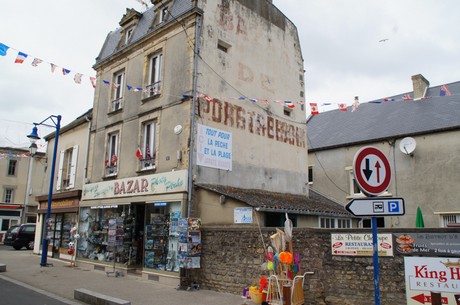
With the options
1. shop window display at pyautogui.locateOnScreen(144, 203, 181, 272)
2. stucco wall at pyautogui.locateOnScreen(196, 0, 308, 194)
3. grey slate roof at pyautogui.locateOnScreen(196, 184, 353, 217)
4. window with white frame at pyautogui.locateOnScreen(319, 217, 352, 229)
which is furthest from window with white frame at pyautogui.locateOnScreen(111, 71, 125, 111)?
window with white frame at pyautogui.locateOnScreen(319, 217, 352, 229)

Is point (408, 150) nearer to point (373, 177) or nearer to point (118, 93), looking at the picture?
point (118, 93)

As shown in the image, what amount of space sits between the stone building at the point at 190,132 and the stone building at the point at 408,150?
5114mm

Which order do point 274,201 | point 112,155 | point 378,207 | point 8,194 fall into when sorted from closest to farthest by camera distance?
point 378,207 → point 274,201 → point 112,155 → point 8,194

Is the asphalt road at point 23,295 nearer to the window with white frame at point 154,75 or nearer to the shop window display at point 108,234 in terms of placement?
the shop window display at point 108,234

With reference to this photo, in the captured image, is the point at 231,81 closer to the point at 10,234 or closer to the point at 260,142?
the point at 260,142

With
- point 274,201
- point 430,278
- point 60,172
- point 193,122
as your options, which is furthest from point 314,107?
point 60,172

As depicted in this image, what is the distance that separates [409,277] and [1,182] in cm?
3709

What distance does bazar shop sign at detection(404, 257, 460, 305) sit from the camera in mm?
6539

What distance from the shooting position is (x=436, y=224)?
1686 centimetres

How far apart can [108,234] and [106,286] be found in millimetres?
3249

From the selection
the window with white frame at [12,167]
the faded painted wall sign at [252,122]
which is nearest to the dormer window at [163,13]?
the faded painted wall sign at [252,122]

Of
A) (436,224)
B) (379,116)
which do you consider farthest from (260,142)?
(379,116)

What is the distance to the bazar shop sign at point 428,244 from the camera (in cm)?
670

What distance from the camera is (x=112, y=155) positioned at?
15438 millimetres
